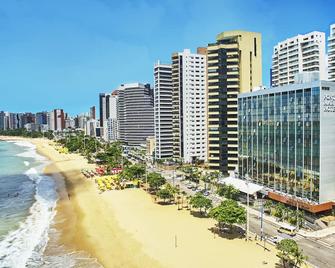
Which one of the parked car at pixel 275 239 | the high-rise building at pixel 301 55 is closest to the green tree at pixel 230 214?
the parked car at pixel 275 239

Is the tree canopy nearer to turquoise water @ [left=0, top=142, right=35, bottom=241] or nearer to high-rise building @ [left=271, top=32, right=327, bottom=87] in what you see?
turquoise water @ [left=0, top=142, right=35, bottom=241]

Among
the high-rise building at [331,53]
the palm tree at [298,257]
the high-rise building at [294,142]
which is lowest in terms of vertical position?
the palm tree at [298,257]

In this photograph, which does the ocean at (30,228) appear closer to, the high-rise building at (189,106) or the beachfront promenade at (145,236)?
the beachfront promenade at (145,236)

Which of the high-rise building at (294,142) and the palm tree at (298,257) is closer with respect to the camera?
the palm tree at (298,257)

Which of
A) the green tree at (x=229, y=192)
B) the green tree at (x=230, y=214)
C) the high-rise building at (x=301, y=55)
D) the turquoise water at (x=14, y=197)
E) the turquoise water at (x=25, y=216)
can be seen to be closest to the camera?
the turquoise water at (x=25, y=216)

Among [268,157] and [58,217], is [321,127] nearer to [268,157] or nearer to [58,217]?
[268,157]

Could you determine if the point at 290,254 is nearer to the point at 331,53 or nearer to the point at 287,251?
the point at 287,251

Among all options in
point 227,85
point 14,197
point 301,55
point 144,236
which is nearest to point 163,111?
point 227,85
